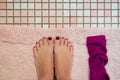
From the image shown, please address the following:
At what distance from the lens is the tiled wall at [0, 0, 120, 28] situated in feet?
4.46

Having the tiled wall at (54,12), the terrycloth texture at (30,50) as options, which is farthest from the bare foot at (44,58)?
the tiled wall at (54,12)

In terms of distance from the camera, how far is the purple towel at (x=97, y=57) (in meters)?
1.20

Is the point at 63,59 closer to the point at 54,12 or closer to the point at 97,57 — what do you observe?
the point at 97,57

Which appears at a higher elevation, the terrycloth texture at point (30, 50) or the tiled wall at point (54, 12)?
the tiled wall at point (54, 12)

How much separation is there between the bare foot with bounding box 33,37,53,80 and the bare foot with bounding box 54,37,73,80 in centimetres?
4

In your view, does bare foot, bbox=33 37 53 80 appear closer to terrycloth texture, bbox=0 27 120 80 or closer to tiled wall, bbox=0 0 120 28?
terrycloth texture, bbox=0 27 120 80

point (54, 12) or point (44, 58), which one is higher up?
point (54, 12)

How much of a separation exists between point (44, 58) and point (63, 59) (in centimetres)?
11

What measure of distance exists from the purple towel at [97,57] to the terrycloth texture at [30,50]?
0.03 metres

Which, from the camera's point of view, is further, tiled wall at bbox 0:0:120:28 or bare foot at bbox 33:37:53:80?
tiled wall at bbox 0:0:120:28

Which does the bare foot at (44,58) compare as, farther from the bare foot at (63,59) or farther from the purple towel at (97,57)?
the purple towel at (97,57)

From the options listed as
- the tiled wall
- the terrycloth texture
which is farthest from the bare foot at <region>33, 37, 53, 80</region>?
the tiled wall

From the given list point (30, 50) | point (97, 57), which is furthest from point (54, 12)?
point (97, 57)

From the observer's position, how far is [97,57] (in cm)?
121
